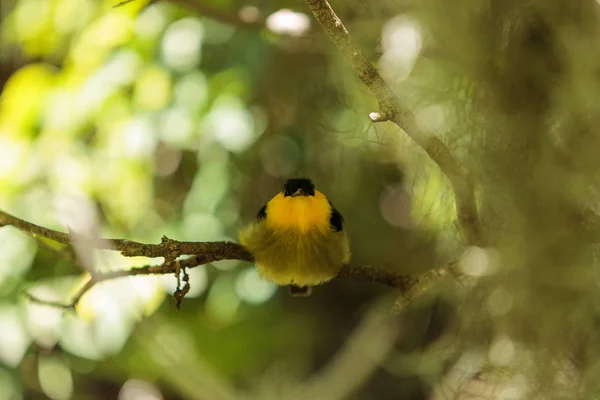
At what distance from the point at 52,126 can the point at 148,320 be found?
2.46 ft

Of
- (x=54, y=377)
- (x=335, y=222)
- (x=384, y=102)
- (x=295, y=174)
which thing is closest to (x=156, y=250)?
(x=384, y=102)

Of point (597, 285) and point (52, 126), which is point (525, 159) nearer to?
point (597, 285)

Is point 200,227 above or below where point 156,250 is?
below

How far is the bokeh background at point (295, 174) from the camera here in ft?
3.91

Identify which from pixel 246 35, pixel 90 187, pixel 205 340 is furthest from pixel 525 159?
pixel 205 340

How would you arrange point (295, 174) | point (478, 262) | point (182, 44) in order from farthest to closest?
1. point (295, 174)
2. point (182, 44)
3. point (478, 262)

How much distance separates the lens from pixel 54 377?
84.4 inches

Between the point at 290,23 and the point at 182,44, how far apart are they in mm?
321

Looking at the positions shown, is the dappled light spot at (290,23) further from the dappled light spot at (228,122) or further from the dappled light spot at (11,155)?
the dappled light spot at (11,155)

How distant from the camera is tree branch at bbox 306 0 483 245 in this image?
840mm

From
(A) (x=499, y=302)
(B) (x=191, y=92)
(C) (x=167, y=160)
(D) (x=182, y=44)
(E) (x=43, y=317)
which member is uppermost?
(D) (x=182, y=44)

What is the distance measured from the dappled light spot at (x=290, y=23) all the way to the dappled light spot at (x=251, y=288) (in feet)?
2.59

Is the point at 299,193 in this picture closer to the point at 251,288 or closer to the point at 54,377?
the point at 251,288

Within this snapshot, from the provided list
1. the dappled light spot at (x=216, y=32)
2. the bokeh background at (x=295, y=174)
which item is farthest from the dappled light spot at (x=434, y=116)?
the dappled light spot at (x=216, y=32)
